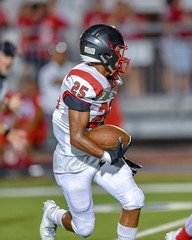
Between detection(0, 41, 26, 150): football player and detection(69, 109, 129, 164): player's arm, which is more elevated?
detection(69, 109, 129, 164): player's arm

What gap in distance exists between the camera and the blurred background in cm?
1148

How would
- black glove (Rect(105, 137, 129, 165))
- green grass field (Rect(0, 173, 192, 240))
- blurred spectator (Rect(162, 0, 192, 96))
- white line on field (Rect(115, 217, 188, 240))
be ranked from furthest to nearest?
blurred spectator (Rect(162, 0, 192, 96)) → green grass field (Rect(0, 173, 192, 240)) → white line on field (Rect(115, 217, 188, 240)) → black glove (Rect(105, 137, 129, 165))

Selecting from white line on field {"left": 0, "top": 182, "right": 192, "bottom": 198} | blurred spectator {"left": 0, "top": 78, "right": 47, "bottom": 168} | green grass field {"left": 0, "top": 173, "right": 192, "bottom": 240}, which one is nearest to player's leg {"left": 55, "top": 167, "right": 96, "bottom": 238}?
green grass field {"left": 0, "top": 173, "right": 192, "bottom": 240}

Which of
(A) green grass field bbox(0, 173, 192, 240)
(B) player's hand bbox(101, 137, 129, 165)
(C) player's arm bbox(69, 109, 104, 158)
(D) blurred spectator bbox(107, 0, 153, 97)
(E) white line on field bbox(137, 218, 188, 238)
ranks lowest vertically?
(A) green grass field bbox(0, 173, 192, 240)

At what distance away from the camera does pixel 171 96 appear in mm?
12000

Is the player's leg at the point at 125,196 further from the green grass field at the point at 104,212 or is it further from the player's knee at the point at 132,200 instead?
the green grass field at the point at 104,212

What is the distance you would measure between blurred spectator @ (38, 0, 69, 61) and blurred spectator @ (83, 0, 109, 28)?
15.1 inches

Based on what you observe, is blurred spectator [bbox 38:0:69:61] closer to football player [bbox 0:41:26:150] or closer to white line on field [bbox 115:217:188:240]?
football player [bbox 0:41:26:150]

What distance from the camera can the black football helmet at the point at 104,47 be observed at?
5125mm

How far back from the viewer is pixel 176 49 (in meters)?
11.8

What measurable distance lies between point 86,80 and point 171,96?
7.13 metres

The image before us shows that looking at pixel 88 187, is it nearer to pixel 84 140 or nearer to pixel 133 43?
pixel 84 140

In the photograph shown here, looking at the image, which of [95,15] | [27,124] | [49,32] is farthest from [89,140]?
[95,15]

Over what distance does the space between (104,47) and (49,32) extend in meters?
6.73
